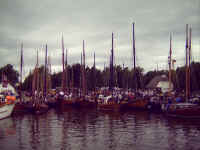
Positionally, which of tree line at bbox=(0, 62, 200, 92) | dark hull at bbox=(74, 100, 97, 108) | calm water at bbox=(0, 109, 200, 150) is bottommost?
calm water at bbox=(0, 109, 200, 150)

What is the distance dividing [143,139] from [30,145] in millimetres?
8301

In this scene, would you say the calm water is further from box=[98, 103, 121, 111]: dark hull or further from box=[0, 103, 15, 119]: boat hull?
box=[98, 103, 121, 111]: dark hull

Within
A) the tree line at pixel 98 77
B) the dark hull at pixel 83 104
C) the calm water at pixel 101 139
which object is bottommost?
the calm water at pixel 101 139

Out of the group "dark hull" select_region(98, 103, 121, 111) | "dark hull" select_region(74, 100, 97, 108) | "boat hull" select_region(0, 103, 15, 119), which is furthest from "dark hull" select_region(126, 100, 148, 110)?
"boat hull" select_region(0, 103, 15, 119)

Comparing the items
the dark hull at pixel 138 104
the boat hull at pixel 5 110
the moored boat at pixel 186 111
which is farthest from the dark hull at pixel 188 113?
the boat hull at pixel 5 110

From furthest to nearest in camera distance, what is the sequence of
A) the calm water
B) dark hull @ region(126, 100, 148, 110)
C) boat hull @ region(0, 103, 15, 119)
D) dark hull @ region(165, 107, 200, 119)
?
1. dark hull @ region(126, 100, 148, 110)
2. boat hull @ region(0, 103, 15, 119)
3. dark hull @ region(165, 107, 200, 119)
4. the calm water

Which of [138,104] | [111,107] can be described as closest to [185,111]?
[138,104]

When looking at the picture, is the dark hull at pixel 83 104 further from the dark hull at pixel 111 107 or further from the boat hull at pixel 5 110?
the boat hull at pixel 5 110

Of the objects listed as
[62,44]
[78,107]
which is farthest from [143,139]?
[62,44]

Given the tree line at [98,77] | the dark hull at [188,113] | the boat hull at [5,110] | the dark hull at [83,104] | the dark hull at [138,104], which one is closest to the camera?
the dark hull at [188,113]

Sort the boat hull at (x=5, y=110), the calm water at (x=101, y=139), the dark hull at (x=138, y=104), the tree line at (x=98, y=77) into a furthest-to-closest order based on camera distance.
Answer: the tree line at (x=98, y=77)
the dark hull at (x=138, y=104)
the boat hull at (x=5, y=110)
the calm water at (x=101, y=139)

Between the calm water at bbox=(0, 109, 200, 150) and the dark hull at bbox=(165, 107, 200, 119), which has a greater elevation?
the dark hull at bbox=(165, 107, 200, 119)

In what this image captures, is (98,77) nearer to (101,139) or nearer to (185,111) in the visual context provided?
(185,111)

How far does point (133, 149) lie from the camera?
1591cm
